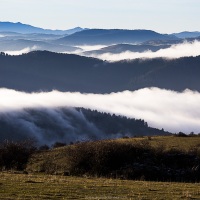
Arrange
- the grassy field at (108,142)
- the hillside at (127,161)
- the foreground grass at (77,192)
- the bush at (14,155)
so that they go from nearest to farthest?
the foreground grass at (77,192), the hillside at (127,161), the bush at (14,155), the grassy field at (108,142)

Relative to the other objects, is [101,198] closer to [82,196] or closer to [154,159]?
[82,196]

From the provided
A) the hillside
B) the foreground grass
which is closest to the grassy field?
the hillside

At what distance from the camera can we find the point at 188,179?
47.5 metres

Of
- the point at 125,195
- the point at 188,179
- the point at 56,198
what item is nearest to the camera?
the point at 56,198

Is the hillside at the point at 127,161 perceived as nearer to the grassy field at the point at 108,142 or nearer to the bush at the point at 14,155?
the grassy field at the point at 108,142

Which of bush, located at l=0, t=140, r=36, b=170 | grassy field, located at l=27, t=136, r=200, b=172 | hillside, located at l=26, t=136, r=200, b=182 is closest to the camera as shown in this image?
hillside, located at l=26, t=136, r=200, b=182

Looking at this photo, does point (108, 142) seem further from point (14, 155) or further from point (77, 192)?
point (77, 192)

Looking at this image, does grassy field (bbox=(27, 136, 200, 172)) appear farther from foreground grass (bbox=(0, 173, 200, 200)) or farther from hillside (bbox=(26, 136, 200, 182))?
foreground grass (bbox=(0, 173, 200, 200))

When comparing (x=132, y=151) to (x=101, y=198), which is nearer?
(x=101, y=198)

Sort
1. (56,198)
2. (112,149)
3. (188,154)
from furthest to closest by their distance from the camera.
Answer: (188,154) → (112,149) → (56,198)

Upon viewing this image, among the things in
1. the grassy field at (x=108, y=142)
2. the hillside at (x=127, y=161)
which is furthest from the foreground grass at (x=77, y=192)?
the grassy field at (x=108, y=142)

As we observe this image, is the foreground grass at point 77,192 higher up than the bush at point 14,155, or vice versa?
the bush at point 14,155

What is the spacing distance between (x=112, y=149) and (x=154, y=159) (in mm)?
4917

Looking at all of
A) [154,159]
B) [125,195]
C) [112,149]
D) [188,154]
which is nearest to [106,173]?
[112,149]
